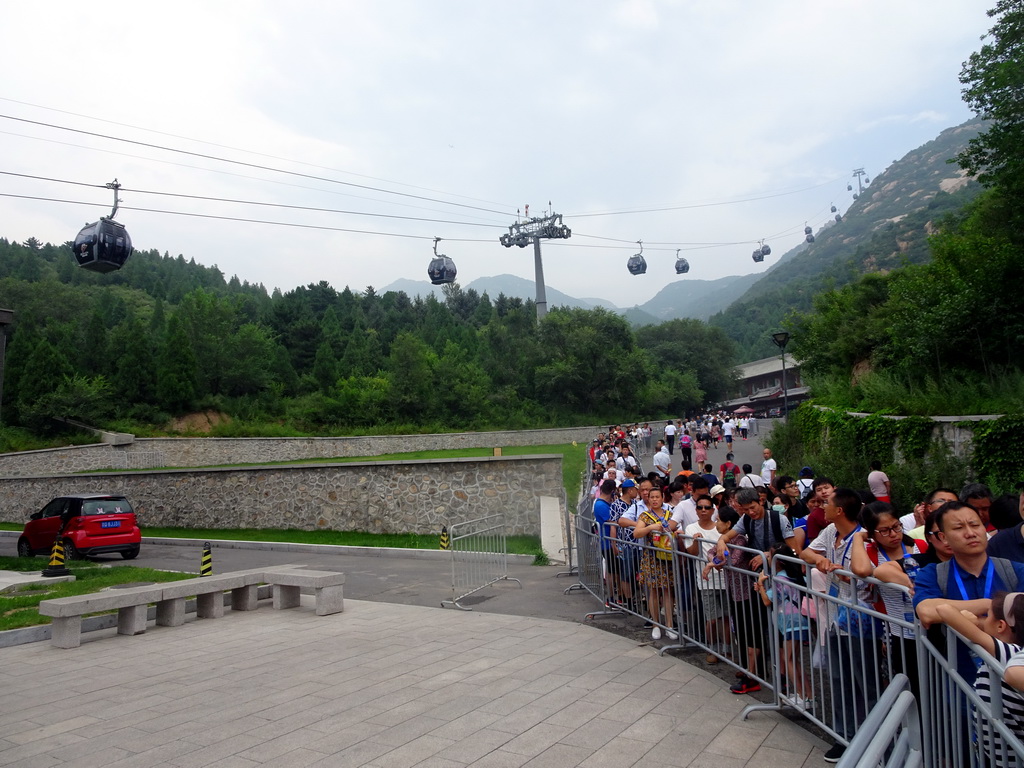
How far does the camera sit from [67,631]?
8.59 metres

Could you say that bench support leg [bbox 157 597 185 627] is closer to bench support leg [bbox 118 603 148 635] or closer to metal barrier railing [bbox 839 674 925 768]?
bench support leg [bbox 118 603 148 635]

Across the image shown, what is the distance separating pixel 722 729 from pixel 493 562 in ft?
23.9

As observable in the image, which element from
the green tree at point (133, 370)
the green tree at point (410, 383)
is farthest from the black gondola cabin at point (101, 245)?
the green tree at point (410, 383)

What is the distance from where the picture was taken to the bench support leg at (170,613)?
9.66 m

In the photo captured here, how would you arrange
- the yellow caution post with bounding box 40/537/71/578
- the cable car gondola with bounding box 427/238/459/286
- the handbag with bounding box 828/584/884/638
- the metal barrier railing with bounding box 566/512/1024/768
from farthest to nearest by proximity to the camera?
the cable car gondola with bounding box 427/238/459/286
the yellow caution post with bounding box 40/537/71/578
the handbag with bounding box 828/584/884/638
the metal barrier railing with bounding box 566/512/1024/768

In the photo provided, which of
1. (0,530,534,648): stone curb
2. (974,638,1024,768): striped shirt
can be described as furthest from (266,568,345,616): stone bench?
(974,638,1024,768): striped shirt

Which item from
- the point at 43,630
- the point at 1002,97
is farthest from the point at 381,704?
the point at 1002,97

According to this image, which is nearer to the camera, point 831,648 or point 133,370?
point 831,648

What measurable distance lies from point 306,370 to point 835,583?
63.8 m

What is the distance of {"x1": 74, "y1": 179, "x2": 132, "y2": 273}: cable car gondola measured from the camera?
14.8m

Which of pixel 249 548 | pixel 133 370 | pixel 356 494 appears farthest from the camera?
pixel 133 370

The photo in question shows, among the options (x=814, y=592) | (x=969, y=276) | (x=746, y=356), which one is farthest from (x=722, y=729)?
(x=746, y=356)

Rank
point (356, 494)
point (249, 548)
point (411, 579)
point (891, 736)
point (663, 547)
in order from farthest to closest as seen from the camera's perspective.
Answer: point (356, 494)
point (249, 548)
point (411, 579)
point (663, 547)
point (891, 736)

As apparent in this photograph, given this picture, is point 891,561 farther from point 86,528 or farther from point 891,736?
point 86,528
